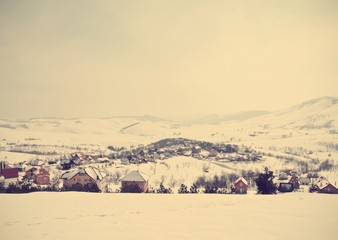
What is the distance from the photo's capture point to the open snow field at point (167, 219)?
36.8ft

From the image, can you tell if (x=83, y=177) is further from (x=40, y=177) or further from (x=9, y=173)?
(x=40, y=177)

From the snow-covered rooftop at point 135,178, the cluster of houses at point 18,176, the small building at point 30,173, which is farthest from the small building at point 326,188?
the small building at point 30,173

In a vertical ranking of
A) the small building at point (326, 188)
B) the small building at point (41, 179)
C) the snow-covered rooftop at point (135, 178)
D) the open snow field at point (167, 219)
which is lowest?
the small building at point (326, 188)

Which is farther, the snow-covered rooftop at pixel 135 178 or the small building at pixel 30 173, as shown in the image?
the small building at pixel 30 173

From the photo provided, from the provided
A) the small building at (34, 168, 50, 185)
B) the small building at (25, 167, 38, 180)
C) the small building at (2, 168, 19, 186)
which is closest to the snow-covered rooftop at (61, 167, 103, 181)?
the small building at (2, 168, 19, 186)

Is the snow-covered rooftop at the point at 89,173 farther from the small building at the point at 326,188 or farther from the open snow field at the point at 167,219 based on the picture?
the small building at the point at 326,188

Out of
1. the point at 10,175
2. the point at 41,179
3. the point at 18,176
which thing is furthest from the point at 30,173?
the point at 10,175

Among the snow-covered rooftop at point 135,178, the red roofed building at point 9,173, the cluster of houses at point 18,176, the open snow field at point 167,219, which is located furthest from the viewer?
the red roofed building at point 9,173

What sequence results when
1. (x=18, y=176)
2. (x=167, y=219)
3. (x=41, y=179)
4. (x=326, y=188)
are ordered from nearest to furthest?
(x=167, y=219) → (x=326, y=188) → (x=18, y=176) → (x=41, y=179)

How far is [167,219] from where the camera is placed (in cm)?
1375

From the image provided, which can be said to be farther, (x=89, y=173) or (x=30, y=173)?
(x=30, y=173)

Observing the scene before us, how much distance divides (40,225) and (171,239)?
19.4 ft

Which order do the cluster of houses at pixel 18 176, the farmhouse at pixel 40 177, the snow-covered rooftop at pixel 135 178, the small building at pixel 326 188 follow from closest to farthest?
the small building at pixel 326 188, the snow-covered rooftop at pixel 135 178, the cluster of houses at pixel 18 176, the farmhouse at pixel 40 177

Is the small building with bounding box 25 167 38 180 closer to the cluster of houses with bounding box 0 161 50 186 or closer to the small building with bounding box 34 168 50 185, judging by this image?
the cluster of houses with bounding box 0 161 50 186
